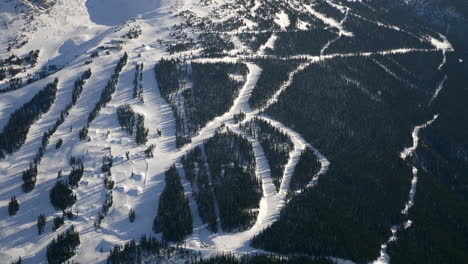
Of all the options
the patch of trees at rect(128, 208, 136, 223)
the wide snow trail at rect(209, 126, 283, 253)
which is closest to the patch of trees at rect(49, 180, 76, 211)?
the patch of trees at rect(128, 208, 136, 223)

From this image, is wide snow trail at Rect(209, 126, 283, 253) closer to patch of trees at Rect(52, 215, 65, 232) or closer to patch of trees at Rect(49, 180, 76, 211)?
patch of trees at Rect(52, 215, 65, 232)

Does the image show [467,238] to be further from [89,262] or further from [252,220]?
[89,262]

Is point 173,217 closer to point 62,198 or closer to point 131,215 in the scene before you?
point 131,215

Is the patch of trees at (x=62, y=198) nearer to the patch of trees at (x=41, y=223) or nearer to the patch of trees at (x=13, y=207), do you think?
the patch of trees at (x=41, y=223)

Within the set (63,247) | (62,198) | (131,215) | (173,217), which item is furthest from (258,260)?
(62,198)

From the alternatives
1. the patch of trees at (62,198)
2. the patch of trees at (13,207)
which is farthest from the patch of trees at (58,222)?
the patch of trees at (13,207)

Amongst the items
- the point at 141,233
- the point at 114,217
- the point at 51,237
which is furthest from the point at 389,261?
the point at 51,237
